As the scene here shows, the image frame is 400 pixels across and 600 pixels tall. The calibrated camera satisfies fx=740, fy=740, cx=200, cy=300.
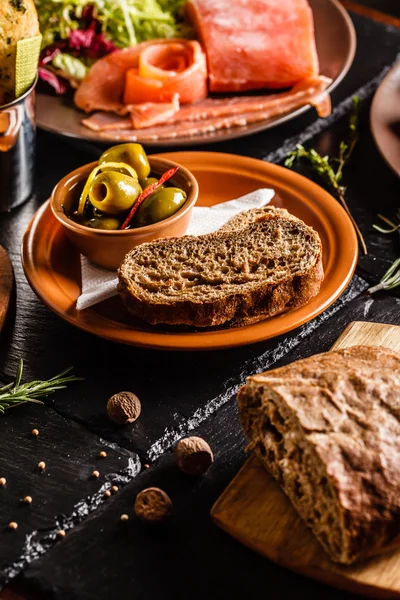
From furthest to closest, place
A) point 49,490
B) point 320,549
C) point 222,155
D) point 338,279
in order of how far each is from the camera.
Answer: point 222,155
point 338,279
point 49,490
point 320,549

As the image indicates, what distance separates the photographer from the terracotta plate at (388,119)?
3141 millimetres

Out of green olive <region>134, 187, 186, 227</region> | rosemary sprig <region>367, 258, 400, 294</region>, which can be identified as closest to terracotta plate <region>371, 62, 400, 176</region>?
rosemary sprig <region>367, 258, 400, 294</region>

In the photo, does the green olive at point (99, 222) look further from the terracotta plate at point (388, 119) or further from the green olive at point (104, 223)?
the terracotta plate at point (388, 119)

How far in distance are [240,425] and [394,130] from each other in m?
1.73

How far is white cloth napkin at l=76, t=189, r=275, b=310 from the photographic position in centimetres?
252

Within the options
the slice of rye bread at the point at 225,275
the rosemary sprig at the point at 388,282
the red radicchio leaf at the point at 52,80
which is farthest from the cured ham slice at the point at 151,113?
the rosemary sprig at the point at 388,282

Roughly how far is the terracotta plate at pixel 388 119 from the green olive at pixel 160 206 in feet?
3.19

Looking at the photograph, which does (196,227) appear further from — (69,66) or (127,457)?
(69,66)

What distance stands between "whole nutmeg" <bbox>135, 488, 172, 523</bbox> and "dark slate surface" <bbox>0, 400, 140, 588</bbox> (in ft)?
0.47

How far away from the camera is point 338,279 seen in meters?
2.53

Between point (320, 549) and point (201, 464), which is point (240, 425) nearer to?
point (201, 464)

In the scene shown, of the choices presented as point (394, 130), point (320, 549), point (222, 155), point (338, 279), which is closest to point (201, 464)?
point (320, 549)

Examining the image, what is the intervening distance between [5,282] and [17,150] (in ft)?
2.48

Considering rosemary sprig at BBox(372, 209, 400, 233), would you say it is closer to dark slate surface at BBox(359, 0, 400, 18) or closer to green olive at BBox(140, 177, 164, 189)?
green olive at BBox(140, 177, 164, 189)
